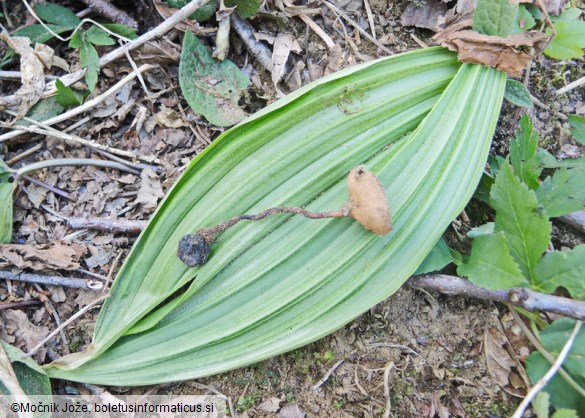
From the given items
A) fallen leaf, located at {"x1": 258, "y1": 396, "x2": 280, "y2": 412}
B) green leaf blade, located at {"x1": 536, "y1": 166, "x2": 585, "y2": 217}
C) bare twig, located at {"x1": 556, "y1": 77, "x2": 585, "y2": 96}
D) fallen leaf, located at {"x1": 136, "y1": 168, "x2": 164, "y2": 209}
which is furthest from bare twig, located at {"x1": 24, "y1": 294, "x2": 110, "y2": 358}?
bare twig, located at {"x1": 556, "y1": 77, "x2": 585, "y2": 96}

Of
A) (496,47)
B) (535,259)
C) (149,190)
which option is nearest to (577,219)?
(535,259)

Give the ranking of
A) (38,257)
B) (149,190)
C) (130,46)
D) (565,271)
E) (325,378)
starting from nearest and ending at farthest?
(565,271), (325,378), (38,257), (149,190), (130,46)

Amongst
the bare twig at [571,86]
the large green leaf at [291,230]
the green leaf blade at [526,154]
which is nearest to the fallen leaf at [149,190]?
the large green leaf at [291,230]

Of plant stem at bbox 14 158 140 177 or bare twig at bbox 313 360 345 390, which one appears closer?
bare twig at bbox 313 360 345 390

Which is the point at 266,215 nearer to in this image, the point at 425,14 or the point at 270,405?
the point at 270,405

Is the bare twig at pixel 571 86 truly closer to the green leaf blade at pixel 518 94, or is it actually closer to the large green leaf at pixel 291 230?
the green leaf blade at pixel 518 94

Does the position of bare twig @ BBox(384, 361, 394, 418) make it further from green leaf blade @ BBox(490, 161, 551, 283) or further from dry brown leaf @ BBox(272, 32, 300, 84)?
dry brown leaf @ BBox(272, 32, 300, 84)
